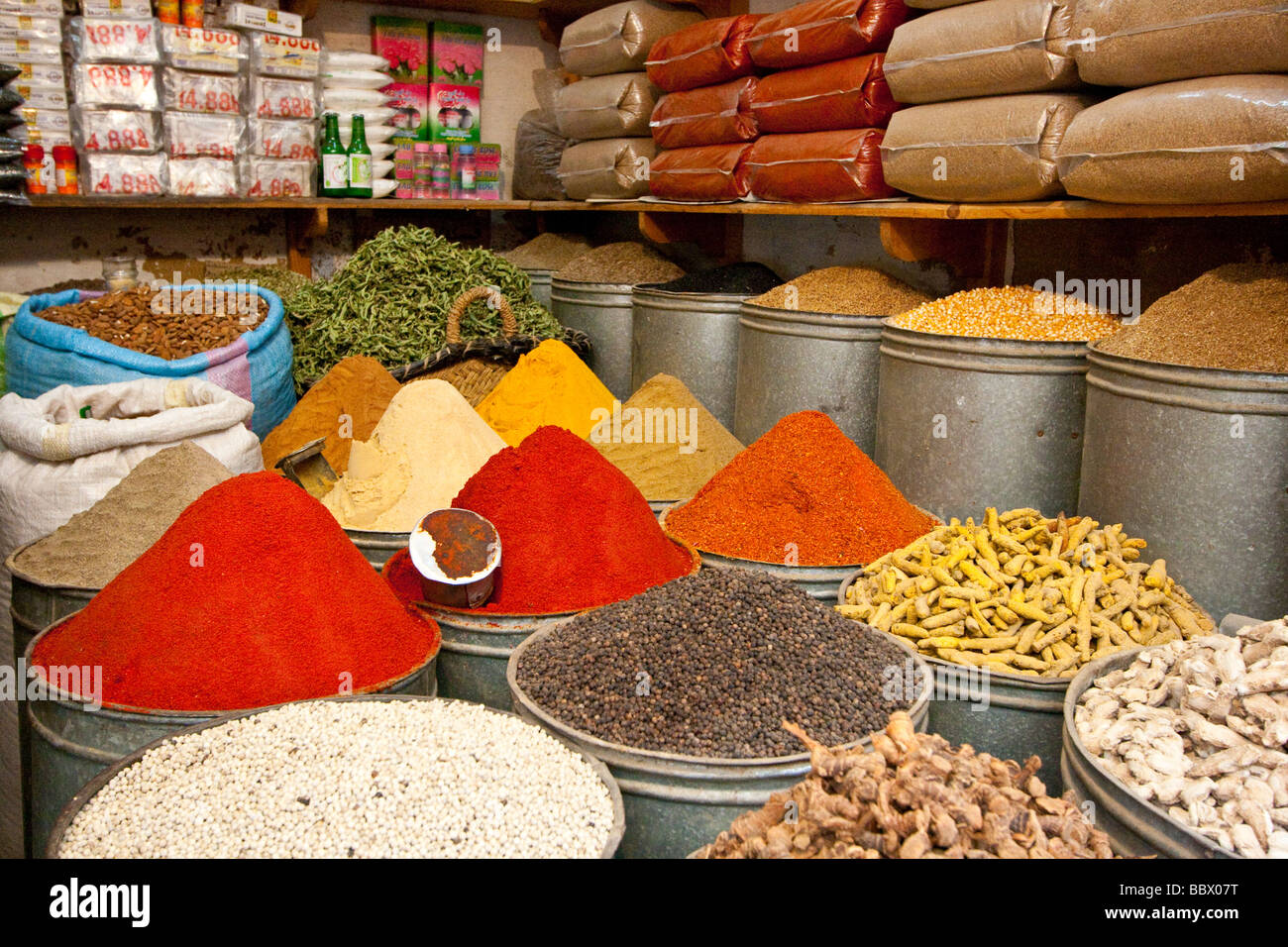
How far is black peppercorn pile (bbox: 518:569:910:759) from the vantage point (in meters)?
1.12

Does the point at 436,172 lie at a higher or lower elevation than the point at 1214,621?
higher

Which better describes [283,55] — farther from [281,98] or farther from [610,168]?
[610,168]

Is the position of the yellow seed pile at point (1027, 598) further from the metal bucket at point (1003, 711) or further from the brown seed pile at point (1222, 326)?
the brown seed pile at point (1222, 326)

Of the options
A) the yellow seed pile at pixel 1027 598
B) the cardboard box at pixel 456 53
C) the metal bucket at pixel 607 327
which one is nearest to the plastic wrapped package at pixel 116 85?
the cardboard box at pixel 456 53

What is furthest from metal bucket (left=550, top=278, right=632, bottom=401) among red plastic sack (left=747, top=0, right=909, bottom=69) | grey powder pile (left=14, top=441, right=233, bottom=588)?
grey powder pile (left=14, top=441, right=233, bottom=588)

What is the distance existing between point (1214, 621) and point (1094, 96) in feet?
3.55

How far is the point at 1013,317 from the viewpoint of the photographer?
6.59ft

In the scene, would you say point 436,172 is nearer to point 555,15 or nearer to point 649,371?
point 555,15

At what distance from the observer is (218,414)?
74.8 inches

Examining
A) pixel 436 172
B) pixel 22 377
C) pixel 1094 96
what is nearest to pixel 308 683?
pixel 22 377

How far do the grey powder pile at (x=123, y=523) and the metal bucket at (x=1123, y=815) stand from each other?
1236 millimetres

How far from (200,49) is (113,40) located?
10.0 inches

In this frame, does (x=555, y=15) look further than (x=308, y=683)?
Yes

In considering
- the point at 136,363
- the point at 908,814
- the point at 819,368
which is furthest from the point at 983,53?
the point at 136,363
